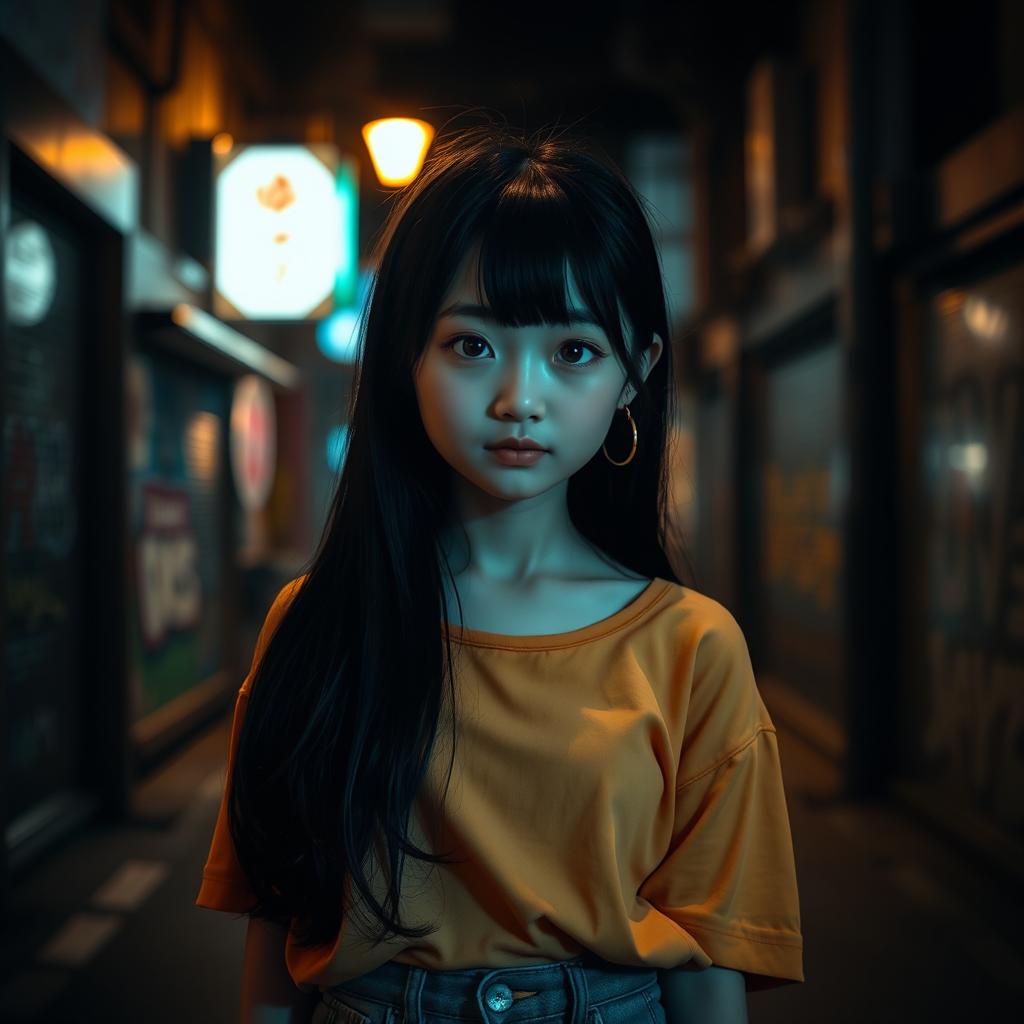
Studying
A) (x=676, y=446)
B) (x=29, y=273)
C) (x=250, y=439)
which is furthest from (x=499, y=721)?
(x=250, y=439)

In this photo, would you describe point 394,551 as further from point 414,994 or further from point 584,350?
point 414,994

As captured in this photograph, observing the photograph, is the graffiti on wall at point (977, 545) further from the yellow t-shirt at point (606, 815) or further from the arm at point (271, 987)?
the arm at point (271, 987)

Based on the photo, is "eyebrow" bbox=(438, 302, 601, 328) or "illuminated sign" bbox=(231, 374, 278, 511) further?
"illuminated sign" bbox=(231, 374, 278, 511)

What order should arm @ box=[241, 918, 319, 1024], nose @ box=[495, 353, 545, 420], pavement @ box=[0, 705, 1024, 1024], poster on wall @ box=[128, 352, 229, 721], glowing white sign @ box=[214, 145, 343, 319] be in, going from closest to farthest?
nose @ box=[495, 353, 545, 420], arm @ box=[241, 918, 319, 1024], pavement @ box=[0, 705, 1024, 1024], poster on wall @ box=[128, 352, 229, 721], glowing white sign @ box=[214, 145, 343, 319]

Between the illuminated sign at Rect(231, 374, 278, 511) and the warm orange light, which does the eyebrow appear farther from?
the illuminated sign at Rect(231, 374, 278, 511)

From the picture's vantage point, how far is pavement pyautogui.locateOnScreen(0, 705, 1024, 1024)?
106 inches

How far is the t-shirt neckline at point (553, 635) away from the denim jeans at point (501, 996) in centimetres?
30

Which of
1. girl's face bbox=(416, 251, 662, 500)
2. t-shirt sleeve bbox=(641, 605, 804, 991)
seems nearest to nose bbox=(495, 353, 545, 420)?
girl's face bbox=(416, 251, 662, 500)

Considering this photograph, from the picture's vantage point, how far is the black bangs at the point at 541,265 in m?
0.97

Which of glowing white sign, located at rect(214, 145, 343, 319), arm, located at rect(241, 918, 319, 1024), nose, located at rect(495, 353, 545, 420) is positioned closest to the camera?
nose, located at rect(495, 353, 545, 420)

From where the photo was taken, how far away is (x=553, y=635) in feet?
3.46

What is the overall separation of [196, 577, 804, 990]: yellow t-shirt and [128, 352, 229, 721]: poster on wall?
3.65 m

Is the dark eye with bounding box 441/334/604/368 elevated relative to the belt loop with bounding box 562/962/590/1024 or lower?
elevated

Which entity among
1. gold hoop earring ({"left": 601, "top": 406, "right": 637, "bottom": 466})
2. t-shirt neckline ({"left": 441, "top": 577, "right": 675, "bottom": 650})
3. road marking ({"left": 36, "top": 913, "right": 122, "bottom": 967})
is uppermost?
gold hoop earring ({"left": 601, "top": 406, "right": 637, "bottom": 466})
